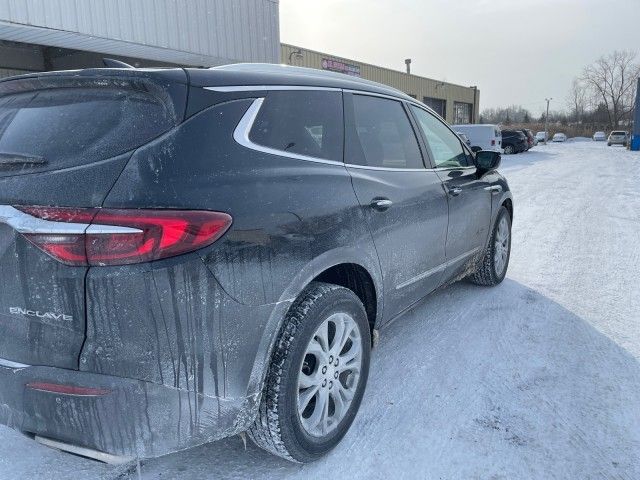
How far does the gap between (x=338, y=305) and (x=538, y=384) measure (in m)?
1.52

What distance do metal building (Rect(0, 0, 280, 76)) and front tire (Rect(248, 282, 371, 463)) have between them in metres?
8.70

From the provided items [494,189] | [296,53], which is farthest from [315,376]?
[296,53]

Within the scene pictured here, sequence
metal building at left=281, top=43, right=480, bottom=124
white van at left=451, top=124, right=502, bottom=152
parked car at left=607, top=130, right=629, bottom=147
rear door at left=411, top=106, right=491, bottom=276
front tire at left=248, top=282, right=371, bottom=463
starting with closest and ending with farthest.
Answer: front tire at left=248, top=282, right=371, bottom=463 < rear door at left=411, top=106, right=491, bottom=276 < metal building at left=281, top=43, right=480, bottom=124 < white van at left=451, top=124, right=502, bottom=152 < parked car at left=607, top=130, right=629, bottom=147

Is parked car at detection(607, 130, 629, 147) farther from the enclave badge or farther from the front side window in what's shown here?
the enclave badge

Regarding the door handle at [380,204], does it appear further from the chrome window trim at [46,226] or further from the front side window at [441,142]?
the chrome window trim at [46,226]

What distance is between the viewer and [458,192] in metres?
3.65

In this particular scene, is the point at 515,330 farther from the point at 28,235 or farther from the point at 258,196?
the point at 28,235

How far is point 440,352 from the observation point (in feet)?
11.3

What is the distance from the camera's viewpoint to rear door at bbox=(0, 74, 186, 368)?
171 centimetres

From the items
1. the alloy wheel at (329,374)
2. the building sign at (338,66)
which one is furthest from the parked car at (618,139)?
the alloy wheel at (329,374)

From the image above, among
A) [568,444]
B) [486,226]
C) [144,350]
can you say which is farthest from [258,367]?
[486,226]

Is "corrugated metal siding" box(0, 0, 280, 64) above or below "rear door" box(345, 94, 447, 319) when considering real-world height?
above

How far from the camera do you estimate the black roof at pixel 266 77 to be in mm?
2080

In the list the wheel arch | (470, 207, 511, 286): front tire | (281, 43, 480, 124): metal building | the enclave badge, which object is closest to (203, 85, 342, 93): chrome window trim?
the wheel arch
